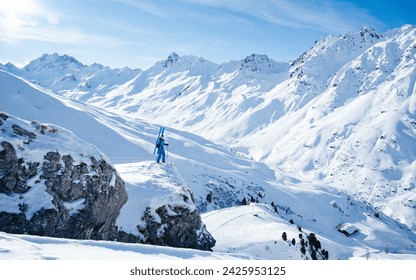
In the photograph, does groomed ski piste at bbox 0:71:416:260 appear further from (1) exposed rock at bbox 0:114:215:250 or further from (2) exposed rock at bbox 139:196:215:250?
(1) exposed rock at bbox 0:114:215:250

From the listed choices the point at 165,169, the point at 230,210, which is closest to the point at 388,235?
the point at 230,210

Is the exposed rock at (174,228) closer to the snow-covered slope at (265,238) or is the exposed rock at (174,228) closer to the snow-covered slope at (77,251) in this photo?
the snow-covered slope at (265,238)

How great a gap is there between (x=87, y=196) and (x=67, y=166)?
1.88m

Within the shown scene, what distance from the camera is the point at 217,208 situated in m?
63.7

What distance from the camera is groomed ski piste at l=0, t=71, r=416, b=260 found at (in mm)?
11859

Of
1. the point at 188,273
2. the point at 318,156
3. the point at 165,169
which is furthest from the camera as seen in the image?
the point at 318,156

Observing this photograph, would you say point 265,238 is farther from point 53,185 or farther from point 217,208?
point 217,208

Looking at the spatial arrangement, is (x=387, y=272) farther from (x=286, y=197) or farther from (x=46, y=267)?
(x=286, y=197)

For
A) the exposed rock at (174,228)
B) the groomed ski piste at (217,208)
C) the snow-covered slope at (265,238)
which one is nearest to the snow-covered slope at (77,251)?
the groomed ski piste at (217,208)

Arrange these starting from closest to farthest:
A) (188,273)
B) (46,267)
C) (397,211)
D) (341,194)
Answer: (46,267) < (188,273) < (341,194) < (397,211)

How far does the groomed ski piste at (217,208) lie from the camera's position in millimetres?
11859

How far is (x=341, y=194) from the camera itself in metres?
111

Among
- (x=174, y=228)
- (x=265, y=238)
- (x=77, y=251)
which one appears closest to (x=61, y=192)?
(x=77, y=251)

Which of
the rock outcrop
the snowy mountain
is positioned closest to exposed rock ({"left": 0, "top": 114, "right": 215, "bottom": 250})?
the rock outcrop
